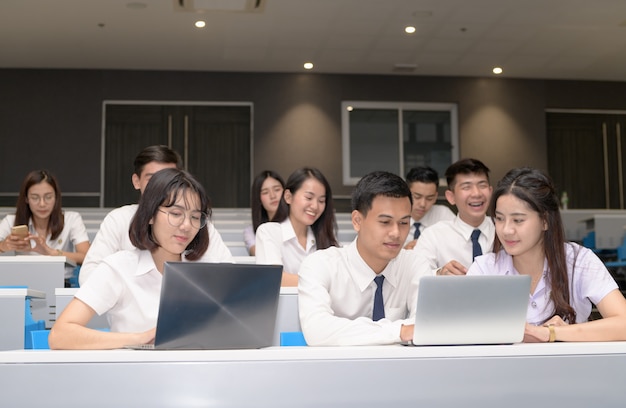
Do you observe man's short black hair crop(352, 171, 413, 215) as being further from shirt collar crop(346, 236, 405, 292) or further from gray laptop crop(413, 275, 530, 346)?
gray laptop crop(413, 275, 530, 346)

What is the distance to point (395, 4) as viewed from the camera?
6.72 metres

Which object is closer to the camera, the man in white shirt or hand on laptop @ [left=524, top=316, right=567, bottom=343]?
hand on laptop @ [left=524, top=316, right=567, bottom=343]

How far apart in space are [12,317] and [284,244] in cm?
141

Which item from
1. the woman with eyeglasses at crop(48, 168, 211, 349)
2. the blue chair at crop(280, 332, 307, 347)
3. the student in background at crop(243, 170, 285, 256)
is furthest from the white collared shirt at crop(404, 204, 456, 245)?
the woman with eyeglasses at crop(48, 168, 211, 349)

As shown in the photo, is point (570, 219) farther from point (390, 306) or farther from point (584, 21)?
point (390, 306)

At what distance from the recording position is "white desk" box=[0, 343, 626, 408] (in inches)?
55.0

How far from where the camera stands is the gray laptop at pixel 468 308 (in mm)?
1523

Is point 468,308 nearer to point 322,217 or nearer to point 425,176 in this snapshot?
point 322,217

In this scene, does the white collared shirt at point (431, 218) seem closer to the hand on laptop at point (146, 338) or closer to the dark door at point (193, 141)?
the hand on laptop at point (146, 338)

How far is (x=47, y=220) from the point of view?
4.44m

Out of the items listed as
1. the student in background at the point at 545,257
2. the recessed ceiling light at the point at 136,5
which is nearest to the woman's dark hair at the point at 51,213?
the recessed ceiling light at the point at 136,5

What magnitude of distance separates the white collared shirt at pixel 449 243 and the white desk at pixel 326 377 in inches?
78.0

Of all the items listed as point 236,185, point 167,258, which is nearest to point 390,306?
point 167,258

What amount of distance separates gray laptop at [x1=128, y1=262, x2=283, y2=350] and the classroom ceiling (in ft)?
17.8
